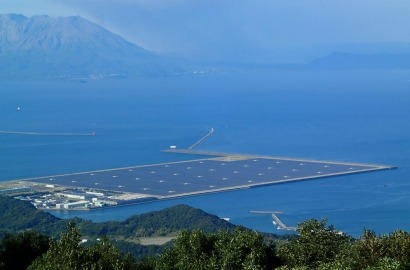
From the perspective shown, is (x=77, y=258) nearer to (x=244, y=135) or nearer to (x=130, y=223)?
(x=130, y=223)

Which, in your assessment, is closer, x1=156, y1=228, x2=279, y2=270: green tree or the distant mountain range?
x1=156, y1=228, x2=279, y2=270: green tree

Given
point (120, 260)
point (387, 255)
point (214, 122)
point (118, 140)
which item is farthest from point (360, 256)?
point (214, 122)

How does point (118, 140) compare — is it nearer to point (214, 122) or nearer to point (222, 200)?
point (214, 122)

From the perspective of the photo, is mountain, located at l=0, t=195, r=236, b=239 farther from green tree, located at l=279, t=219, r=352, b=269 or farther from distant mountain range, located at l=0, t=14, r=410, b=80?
distant mountain range, located at l=0, t=14, r=410, b=80

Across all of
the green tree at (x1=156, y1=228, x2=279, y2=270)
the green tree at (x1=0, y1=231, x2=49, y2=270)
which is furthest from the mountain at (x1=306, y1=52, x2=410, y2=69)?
the green tree at (x1=156, y1=228, x2=279, y2=270)

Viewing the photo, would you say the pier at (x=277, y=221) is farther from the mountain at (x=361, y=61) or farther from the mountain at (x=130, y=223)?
the mountain at (x=361, y=61)

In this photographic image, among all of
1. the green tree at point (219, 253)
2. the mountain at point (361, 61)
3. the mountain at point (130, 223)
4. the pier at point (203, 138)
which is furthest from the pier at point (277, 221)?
the mountain at point (361, 61)
